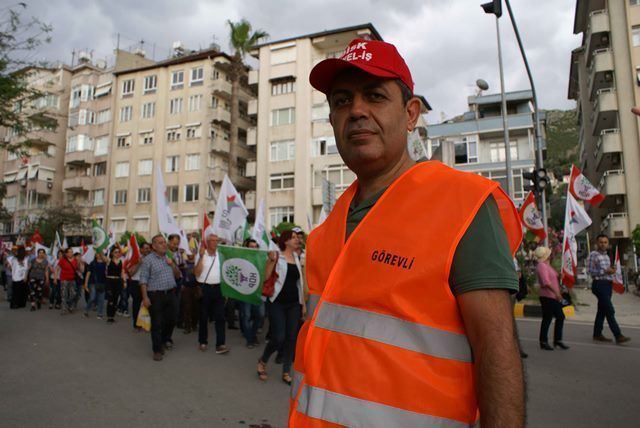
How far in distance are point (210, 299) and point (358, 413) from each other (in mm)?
8587

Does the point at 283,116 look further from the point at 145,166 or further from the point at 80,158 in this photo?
the point at 80,158

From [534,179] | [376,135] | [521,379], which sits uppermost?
[534,179]

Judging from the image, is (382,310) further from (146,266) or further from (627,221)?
(627,221)

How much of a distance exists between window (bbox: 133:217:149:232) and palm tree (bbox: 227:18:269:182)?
10506 mm

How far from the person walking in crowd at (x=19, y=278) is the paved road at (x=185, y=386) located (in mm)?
6705

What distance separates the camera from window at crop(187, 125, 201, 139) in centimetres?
4452

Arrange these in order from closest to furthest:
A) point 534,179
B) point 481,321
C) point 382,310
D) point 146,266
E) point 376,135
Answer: point 481,321
point 382,310
point 376,135
point 146,266
point 534,179

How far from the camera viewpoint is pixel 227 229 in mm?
13023

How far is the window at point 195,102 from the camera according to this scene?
4469cm

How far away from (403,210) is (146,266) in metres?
8.25

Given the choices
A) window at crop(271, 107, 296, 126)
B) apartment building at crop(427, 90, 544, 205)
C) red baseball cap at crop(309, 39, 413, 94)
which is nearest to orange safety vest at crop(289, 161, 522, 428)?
red baseball cap at crop(309, 39, 413, 94)

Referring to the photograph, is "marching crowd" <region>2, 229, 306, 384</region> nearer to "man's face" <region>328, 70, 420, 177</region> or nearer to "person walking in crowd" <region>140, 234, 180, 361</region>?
"person walking in crowd" <region>140, 234, 180, 361</region>

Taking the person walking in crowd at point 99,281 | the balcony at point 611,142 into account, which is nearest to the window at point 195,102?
the person walking in crowd at point 99,281

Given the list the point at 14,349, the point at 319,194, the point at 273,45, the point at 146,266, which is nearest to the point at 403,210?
the point at 146,266
